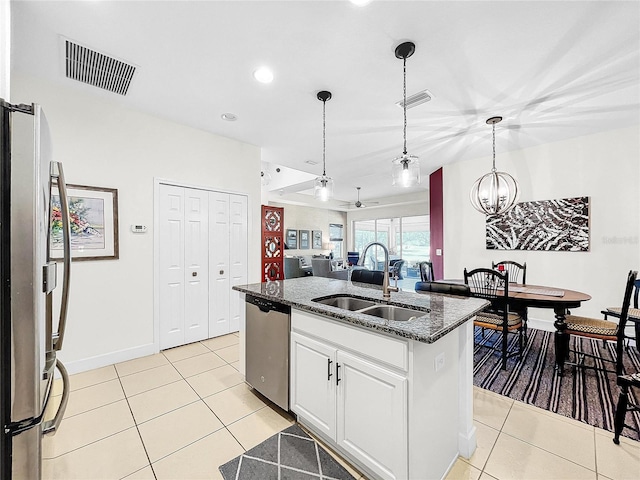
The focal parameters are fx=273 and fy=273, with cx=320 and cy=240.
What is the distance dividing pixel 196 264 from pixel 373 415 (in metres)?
2.93

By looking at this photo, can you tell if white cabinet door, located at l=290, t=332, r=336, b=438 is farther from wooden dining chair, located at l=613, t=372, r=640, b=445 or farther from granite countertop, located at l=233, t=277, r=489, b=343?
wooden dining chair, located at l=613, t=372, r=640, b=445

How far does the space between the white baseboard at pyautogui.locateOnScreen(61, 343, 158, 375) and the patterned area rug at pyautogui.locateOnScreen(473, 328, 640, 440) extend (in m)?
3.56

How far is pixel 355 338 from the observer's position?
1.55 m

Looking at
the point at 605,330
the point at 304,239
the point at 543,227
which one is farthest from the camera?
the point at 304,239

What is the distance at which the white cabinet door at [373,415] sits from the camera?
1343 mm

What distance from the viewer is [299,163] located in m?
5.14

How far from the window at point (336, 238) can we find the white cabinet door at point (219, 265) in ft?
21.0

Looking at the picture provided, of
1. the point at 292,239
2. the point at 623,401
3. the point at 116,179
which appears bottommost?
the point at 623,401

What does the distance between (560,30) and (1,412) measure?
136 inches

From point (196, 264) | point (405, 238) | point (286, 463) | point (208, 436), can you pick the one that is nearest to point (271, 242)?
point (196, 264)

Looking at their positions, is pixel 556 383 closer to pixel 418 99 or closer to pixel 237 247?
pixel 418 99

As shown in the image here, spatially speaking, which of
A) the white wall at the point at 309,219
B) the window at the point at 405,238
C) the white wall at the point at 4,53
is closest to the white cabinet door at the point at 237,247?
the white wall at the point at 4,53

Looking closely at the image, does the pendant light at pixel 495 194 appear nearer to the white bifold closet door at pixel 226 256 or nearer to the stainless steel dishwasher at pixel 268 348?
the stainless steel dishwasher at pixel 268 348

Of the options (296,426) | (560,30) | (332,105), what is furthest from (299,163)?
(296,426)
